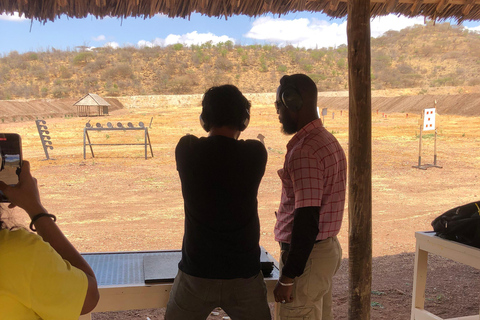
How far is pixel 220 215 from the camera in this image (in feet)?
4.59

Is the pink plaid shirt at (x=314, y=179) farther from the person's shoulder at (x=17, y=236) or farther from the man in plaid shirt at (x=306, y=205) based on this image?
the person's shoulder at (x=17, y=236)

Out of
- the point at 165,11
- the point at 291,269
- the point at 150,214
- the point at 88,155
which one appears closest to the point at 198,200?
the point at 291,269

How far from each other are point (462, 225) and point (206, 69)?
3538cm

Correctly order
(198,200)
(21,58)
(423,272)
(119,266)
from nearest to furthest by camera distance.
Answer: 1. (198,200)
2. (119,266)
3. (423,272)
4. (21,58)

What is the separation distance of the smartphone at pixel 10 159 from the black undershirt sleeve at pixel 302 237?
0.85 meters

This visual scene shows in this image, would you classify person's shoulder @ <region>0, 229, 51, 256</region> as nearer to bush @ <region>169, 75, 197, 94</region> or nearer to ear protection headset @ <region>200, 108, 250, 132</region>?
ear protection headset @ <region>200, 108, 250, 132</region>

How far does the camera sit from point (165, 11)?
9.92ft

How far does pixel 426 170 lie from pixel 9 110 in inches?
Answer: 728

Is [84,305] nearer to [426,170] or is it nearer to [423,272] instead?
[423,272]

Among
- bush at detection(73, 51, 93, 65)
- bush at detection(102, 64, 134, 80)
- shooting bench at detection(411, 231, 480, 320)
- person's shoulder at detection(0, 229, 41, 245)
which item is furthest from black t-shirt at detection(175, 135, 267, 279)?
bush at detection(73, 51, 93, 65)

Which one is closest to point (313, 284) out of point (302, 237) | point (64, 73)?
point (302, 237)

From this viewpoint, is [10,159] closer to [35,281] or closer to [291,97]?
[35,281]

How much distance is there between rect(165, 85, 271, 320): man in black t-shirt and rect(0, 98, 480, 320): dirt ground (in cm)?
53

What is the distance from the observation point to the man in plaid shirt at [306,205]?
1.43m
